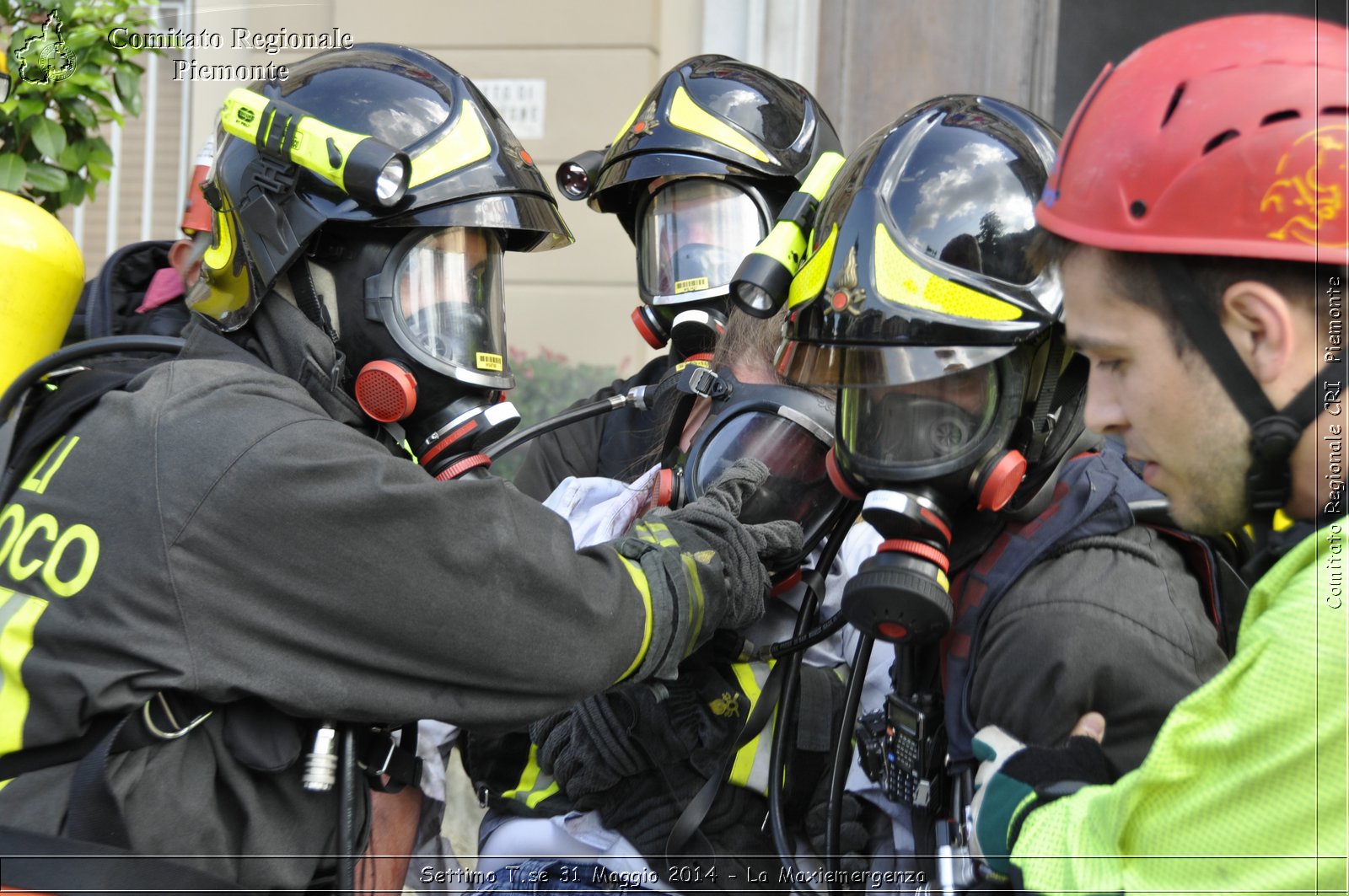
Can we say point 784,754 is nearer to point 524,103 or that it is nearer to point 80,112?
point 80,112

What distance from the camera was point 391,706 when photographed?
2004 millimetres

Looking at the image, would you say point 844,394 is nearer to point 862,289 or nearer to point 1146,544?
point 862,289

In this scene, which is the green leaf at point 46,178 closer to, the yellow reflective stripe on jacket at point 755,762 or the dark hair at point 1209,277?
the yellow reflective stripe on jacket at point 755,762

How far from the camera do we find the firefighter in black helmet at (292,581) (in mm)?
1924

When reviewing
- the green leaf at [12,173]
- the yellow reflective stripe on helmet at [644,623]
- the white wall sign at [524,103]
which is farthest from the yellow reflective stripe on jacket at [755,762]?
the white wall sign at [524,103]

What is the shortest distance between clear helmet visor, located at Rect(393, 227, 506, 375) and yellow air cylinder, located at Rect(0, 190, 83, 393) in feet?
2.17

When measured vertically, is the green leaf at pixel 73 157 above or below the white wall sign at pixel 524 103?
below

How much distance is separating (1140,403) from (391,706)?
120 cm

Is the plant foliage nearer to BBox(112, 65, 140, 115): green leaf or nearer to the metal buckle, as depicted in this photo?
BBox(112, 65, 140, 115): green leaf

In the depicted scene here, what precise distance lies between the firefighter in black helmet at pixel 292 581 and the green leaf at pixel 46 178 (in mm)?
1149

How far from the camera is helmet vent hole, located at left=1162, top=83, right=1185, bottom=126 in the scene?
1.65 m

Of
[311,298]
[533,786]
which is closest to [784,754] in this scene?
[533,786]

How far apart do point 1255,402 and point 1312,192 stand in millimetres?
258

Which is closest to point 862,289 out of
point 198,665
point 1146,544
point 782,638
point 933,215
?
point 933,215
